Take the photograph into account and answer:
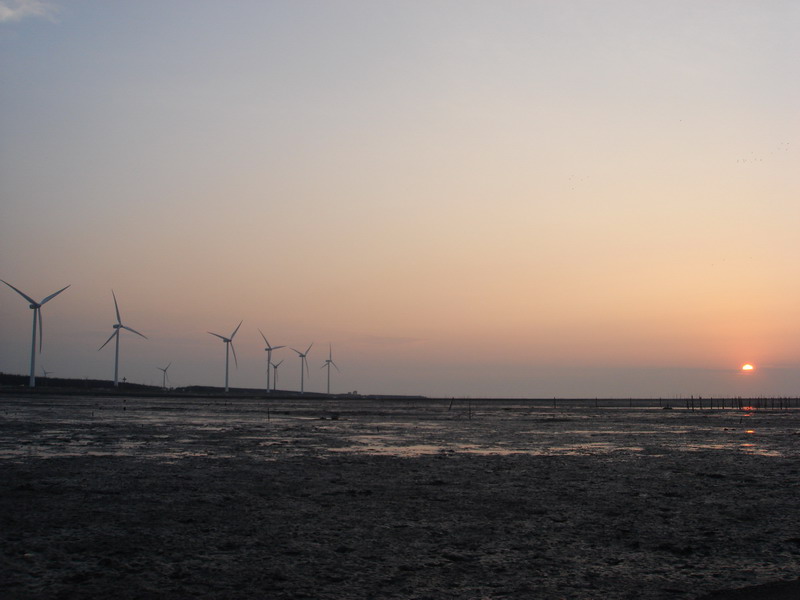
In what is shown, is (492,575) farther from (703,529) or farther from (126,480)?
(126,480)

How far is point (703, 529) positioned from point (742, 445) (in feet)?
91.7

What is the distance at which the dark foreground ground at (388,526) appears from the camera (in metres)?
10.9

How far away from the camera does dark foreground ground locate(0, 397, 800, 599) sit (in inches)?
428

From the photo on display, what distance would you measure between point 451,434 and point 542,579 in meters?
35.3

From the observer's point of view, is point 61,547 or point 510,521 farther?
point 510,521

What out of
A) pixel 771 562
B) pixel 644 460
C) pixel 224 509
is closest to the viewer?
pixel 771 562

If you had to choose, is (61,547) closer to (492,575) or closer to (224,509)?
(224,509)

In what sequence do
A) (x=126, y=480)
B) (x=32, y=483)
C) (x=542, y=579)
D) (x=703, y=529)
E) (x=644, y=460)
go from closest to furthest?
1. (x=542, y=579)
2. (x=703, y=529)
3. (x=32, y=483)
4. (x=126, y=480)
5. (x=644, y=460)

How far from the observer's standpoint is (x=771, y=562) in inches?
486

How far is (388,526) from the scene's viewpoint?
49.8ft

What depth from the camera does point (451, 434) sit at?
46.3m

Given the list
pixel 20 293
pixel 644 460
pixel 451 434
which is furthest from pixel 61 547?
pixel 20 293

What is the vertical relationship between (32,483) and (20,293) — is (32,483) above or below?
below

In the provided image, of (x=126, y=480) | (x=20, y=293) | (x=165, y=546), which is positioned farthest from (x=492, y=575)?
(x=20, y=293)
